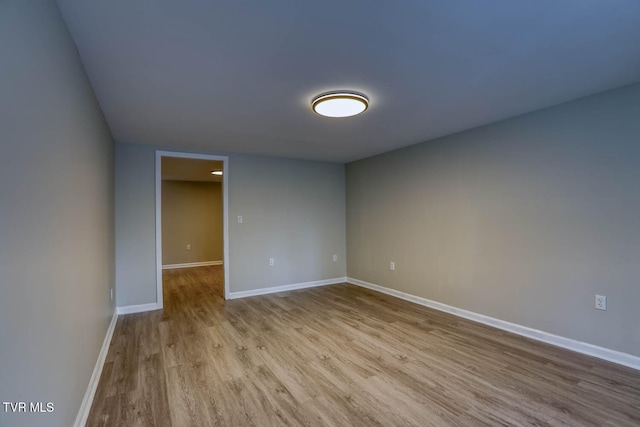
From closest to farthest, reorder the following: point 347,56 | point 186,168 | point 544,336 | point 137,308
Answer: point 347,56 < point 544,336 < point 137,308 < point 186,168

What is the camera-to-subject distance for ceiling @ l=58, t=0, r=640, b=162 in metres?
1.46

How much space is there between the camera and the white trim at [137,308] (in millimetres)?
3754

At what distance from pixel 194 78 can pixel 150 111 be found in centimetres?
93

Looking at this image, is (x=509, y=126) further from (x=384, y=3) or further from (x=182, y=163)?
(x=182, y=163)

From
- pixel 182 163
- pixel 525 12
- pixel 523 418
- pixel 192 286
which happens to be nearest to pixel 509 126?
pixel 525 12

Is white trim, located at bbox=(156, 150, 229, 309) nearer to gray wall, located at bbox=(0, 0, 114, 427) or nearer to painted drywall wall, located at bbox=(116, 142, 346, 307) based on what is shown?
painted drywall wall, located at bbox=(116, 142, 346, 307)

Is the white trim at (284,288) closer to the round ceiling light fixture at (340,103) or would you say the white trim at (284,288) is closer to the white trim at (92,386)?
the white trim at (92,386)

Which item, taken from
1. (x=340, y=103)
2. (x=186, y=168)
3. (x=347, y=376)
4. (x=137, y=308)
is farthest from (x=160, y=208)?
(x=347, y=376)

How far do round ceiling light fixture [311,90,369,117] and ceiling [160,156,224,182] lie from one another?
251cm

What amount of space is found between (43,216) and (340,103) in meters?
2.02

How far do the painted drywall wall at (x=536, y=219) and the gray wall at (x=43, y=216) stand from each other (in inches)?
143

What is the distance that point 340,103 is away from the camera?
7.94 ft

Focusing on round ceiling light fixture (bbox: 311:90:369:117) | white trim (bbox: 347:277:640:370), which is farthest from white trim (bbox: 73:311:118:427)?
white trim (bbox: 347:277:640:370)

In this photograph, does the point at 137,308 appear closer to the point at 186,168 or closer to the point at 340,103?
the point at 186,168
